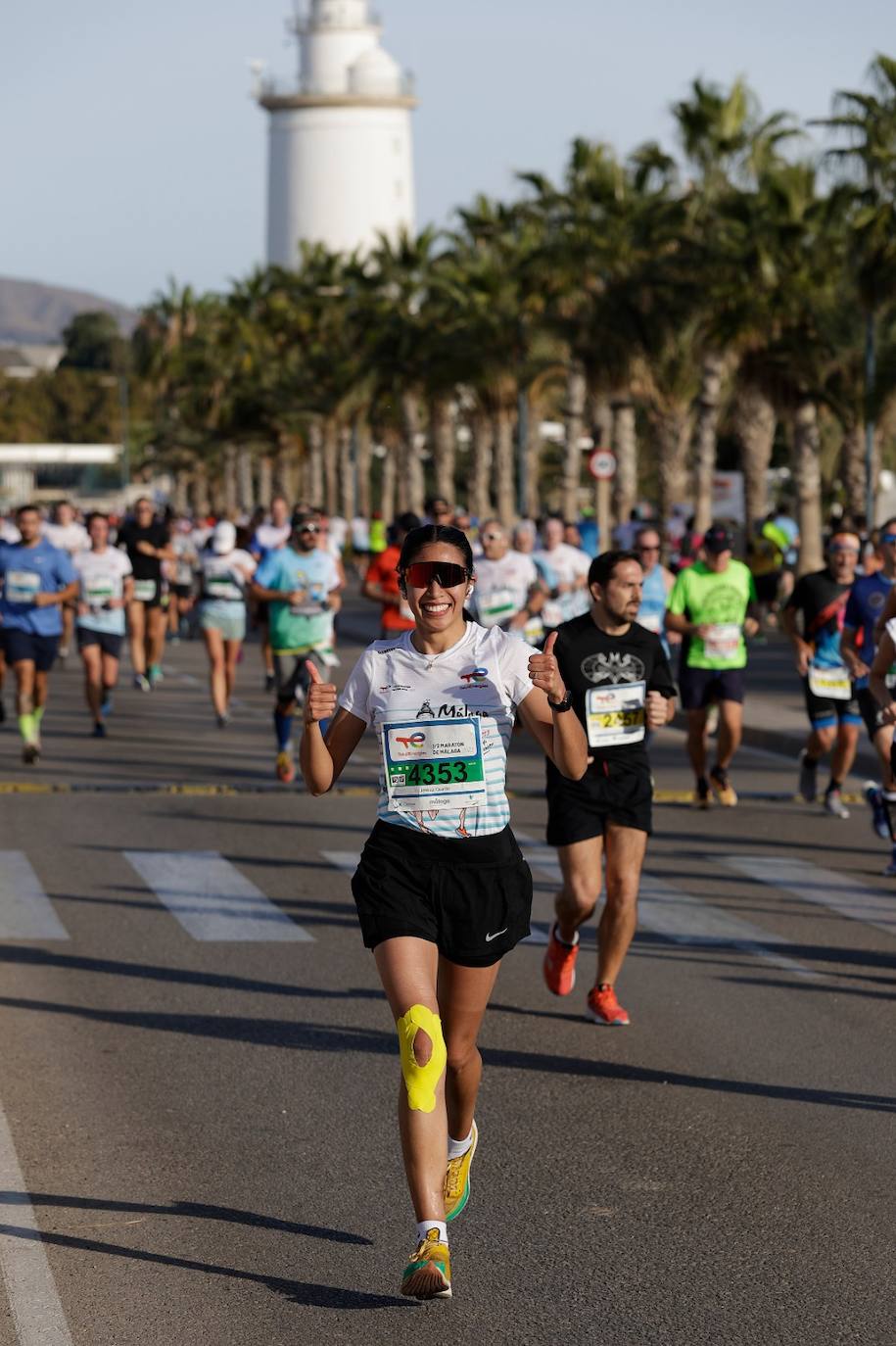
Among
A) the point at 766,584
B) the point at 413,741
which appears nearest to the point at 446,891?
the point at 413,741

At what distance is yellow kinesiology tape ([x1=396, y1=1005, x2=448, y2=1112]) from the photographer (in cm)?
529

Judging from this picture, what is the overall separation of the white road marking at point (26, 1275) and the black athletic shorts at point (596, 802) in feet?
9.04

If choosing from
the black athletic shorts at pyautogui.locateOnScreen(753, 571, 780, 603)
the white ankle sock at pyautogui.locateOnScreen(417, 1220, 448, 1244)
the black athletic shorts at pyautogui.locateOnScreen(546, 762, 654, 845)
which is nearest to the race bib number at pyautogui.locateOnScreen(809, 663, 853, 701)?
the black athletic shorts at pyautogui.locateOnScreen(546, 762, 654, 845)

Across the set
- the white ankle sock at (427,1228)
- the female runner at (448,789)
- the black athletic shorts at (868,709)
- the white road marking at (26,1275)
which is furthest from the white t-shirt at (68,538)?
the white ankle sock at (427,1228)

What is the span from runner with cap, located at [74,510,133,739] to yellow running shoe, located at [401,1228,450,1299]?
13.7 metres

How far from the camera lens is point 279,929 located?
10.5m

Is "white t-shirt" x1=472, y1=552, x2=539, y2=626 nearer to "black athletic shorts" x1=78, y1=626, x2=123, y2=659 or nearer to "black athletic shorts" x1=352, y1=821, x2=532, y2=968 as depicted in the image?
"black athletic shorts" x1=78, y1=626, x2=123, y2=659

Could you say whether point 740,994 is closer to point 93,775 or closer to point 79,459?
point 93,775

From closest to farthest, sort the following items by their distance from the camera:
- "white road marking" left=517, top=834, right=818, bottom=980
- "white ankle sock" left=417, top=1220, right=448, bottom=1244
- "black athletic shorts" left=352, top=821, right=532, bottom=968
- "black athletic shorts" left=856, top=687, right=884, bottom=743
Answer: "white ankle sock" left=417, top=1220, right=448, bottom=1244
"black athletic shorts" left=352, top=821, right=532, bottom=968
"white road marking" left=517, top=834, right=818, bottom=980
"black athletic shorts" left=856, top=687, right=884, bottom=743

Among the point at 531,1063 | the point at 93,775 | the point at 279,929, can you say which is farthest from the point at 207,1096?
the point at 93,775

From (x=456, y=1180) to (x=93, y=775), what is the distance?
11.4 metres

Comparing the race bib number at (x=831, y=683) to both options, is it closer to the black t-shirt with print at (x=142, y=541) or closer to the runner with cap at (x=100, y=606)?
the runner with cap at (x=100, y=606)

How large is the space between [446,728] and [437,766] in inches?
4.0

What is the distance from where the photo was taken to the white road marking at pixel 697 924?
10047mm
